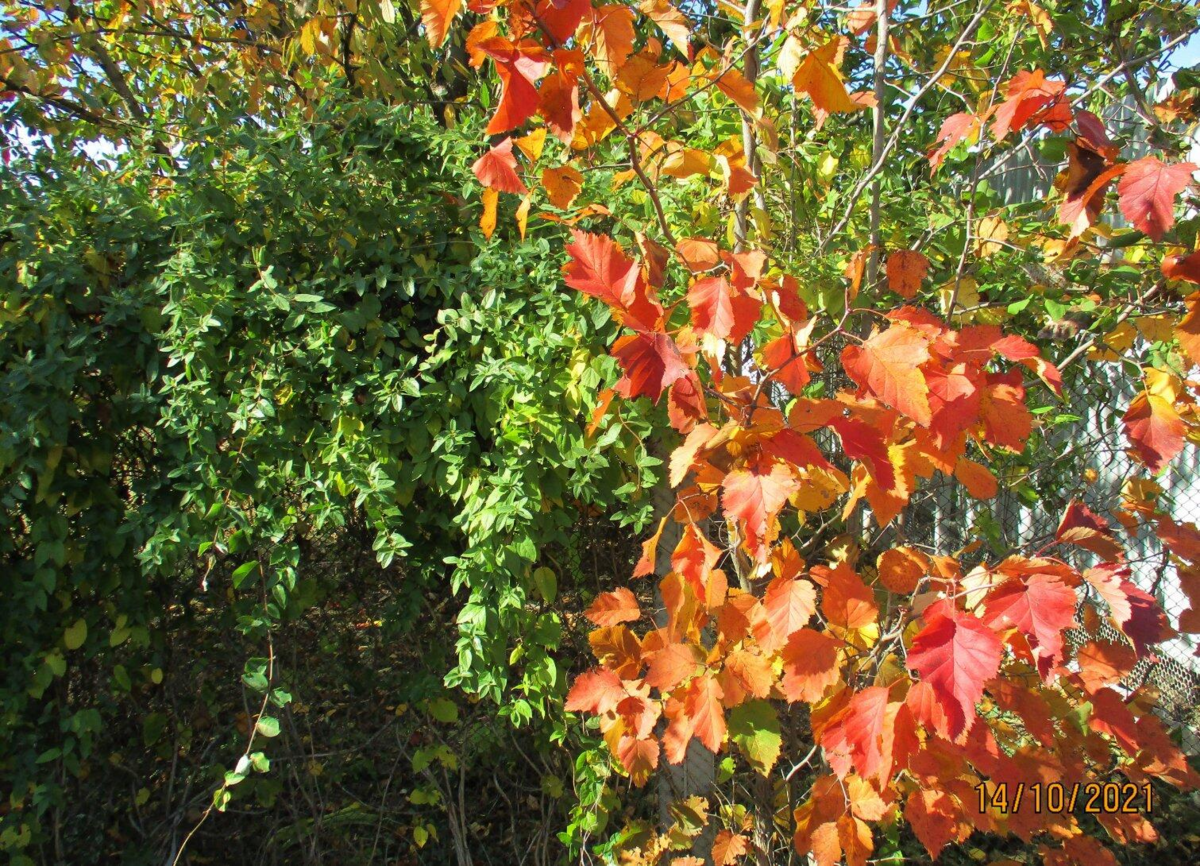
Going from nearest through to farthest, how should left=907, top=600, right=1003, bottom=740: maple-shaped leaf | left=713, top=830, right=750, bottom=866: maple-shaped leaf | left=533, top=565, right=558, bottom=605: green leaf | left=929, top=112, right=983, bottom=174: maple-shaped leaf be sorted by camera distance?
left=907, top=600, right=1003, bottom=740: maple-shaped leaf
left=929, top=112, right=983, bottom=174: maple-shaped leaf
left=713, top=830, right=750, bottom=866: maple-shaped leaf
left=533, top=565, right=558, bottom=605: green leaf

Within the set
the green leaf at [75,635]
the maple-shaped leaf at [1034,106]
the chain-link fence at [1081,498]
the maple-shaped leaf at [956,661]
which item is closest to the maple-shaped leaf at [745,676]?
the maple-shaped leaf at [956,661]

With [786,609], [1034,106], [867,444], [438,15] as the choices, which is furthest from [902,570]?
[438,15]

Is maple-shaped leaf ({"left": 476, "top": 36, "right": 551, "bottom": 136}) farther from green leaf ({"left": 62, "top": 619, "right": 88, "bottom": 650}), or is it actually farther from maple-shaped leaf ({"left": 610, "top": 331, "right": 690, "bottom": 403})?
green leaf ({"left": 62, "top": 619, "right": 88, "bottom": 650})

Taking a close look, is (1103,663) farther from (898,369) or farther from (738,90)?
(738,90)

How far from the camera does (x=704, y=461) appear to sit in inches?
65.6

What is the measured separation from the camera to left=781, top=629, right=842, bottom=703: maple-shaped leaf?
151 cm

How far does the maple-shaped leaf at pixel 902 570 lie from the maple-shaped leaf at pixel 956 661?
0.37m

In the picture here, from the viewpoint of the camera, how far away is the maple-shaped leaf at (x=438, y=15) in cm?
124

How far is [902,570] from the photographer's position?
64.6 inches

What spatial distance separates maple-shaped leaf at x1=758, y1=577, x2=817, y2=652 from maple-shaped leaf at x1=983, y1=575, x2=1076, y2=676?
0.30m

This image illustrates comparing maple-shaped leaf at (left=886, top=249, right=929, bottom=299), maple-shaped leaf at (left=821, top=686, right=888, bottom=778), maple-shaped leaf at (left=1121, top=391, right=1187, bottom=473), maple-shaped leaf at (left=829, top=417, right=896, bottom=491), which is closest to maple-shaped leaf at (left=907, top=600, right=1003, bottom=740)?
maple-shaped leaf at (left=821, top=686, right=888, bottom=778)

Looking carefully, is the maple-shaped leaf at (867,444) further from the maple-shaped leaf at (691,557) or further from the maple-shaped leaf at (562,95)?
the maple-shaped leaf at (562,95)

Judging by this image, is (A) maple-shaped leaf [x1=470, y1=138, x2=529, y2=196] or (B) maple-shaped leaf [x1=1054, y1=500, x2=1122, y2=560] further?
(B) maple-shaped leaf [x1=1054, y1=500, x2=1122, y2=560]

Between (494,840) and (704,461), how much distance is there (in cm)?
215
